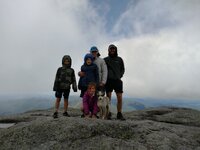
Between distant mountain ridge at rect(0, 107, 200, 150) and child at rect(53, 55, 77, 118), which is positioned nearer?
distant mountain ridge at rect(0, 107, 200, 150)

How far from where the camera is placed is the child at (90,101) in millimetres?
14716

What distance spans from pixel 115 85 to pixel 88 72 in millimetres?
1739

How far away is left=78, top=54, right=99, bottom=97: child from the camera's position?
15594 millimetres

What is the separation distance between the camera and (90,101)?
48.9 ft

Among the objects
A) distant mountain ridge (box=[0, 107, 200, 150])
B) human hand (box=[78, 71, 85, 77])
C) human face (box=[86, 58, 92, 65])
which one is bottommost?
distant mountain ridge (box=[0, 107, 200, 150])

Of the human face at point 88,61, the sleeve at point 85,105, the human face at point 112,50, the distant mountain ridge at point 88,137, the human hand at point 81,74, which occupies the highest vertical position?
the human face at point 112,50

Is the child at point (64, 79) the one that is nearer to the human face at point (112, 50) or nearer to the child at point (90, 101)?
the child at point (90, 101)

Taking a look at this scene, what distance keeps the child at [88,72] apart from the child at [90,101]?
100 centimetres

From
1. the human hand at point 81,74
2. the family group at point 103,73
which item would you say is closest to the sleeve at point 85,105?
the family group at point 103,73

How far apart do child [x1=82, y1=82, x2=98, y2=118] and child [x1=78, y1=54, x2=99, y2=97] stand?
1.00 meters

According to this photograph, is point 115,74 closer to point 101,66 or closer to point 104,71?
point 104,71

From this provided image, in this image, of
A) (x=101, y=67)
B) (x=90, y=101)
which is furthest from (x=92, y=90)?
(x=101, y=67)

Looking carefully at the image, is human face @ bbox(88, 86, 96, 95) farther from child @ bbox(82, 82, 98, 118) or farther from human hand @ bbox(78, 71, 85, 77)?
human hand @ bbox(78, 71, 85, 77)

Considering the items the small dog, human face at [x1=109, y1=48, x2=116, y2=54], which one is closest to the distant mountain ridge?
the small dog
